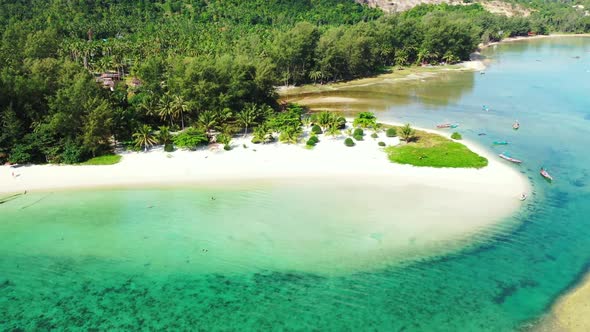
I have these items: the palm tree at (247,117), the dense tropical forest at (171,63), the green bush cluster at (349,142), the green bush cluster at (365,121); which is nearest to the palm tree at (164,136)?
the dense tropical forest at (171,63)

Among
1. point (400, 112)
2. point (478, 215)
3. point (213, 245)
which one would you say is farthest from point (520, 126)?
point (213, 245)

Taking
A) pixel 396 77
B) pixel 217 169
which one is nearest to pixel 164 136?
→ pixel 217 169

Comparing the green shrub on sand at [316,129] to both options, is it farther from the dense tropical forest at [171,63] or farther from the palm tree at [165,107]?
the palm tree at [165,107]

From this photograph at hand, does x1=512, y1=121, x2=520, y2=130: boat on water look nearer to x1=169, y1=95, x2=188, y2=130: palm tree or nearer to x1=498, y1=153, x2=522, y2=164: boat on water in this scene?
x1=498, y1=153, x2=522, y2=164: boat on water

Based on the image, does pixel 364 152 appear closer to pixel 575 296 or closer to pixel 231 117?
pixel 231 117

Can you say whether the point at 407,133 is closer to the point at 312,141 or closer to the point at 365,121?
the point at 365,121

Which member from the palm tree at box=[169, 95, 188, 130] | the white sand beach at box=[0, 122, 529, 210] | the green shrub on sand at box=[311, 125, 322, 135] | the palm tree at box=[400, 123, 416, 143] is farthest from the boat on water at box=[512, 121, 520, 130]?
the palm tree at box=[169, 95, 188, 130]
